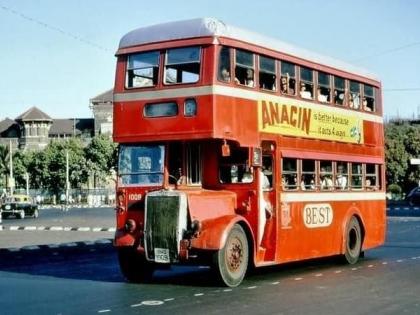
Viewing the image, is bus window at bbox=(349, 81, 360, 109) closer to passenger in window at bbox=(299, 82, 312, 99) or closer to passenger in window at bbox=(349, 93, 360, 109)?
passenger in window at bbox=(349, 93, 360, 109)

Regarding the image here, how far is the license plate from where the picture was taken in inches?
486

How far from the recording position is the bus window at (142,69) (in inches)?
522

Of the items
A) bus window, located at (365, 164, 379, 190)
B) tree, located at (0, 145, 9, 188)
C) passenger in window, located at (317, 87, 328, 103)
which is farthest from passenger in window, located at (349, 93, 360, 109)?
tree, located at (0, 145, 9, 188)

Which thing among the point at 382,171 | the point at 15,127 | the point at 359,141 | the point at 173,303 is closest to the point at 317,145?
the point at 359,141

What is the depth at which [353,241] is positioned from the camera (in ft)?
56.0

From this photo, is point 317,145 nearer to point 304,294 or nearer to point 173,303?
point 304,294

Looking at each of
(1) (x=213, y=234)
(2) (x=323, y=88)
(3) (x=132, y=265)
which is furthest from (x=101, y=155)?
(1) (x=213, y=234)

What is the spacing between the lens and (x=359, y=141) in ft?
57.2

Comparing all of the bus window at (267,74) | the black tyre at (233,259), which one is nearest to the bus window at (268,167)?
the bus window at (267,74)

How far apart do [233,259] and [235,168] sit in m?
1.78

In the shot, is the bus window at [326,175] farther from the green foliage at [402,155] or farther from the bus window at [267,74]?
the green foliage at [402,155]

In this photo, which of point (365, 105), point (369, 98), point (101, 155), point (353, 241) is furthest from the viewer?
point (101, 155)

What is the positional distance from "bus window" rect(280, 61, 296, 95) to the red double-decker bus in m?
0.02

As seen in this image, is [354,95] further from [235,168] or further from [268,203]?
[235,168]
